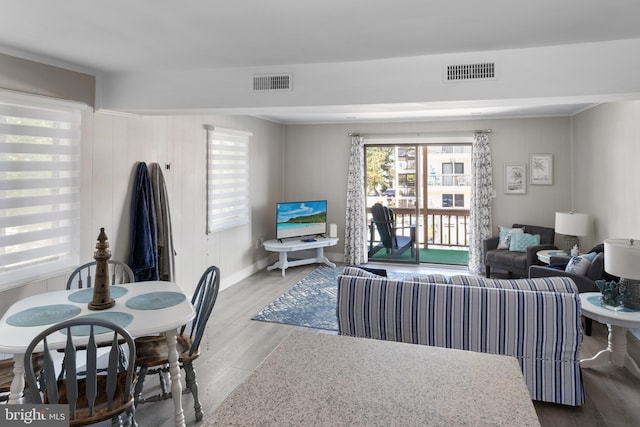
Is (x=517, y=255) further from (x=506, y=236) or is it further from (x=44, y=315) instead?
(x=44, y=315)

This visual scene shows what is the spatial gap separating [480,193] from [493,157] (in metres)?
0.63

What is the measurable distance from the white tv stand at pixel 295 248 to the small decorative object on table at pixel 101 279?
3.70 meters

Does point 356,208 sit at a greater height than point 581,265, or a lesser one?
greater

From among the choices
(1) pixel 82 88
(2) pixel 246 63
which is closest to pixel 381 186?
(2) pixel 246 63

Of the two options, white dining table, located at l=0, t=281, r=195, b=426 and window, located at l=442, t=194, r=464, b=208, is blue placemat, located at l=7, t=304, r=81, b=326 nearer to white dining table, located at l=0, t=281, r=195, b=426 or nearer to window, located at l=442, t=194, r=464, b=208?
white dining table, located at l=0, t=281, r=195, b=426

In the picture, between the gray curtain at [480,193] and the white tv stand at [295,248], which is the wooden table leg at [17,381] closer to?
the white tv stand at [295,248]

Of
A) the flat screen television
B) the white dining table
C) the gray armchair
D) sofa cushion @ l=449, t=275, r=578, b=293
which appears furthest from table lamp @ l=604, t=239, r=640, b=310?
the flat screen television

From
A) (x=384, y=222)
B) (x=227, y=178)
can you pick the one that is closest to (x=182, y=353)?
(x=227, y=178)

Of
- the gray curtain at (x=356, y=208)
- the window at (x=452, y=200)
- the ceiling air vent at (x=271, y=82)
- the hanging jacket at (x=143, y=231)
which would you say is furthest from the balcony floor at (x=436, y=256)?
the ceiling air vent at (x=271, y=82)

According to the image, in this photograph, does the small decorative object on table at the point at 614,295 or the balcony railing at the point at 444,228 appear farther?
the balcony railing at the point at 444,228

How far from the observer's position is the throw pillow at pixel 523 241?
5688 millimetres

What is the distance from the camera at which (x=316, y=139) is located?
23.6 feet

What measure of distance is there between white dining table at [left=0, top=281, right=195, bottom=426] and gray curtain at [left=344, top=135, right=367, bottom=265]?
454 centimetres

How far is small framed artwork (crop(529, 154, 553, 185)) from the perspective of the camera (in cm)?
614
